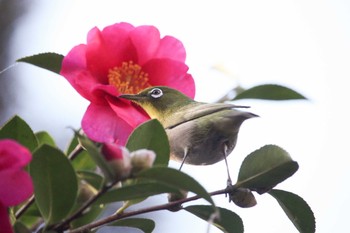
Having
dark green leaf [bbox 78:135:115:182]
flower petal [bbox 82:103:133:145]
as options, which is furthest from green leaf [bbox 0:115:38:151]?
dark green leaf [bbox 78:135:115:182]

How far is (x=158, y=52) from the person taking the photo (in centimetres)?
95

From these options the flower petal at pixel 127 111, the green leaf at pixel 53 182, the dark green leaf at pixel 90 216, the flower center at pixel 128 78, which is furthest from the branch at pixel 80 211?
the flower center at pixel 128 78

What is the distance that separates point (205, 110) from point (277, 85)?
9cm

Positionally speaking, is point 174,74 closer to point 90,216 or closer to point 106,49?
point 106,49

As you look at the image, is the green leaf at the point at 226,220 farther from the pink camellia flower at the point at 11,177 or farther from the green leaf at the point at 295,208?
the pink camellia flower at the point at 11,177

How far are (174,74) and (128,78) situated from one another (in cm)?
6

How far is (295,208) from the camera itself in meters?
0.75

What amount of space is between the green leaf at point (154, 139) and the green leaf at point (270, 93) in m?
0.18

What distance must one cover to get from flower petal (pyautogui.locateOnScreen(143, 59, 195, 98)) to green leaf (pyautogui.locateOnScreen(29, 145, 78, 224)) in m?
0.34

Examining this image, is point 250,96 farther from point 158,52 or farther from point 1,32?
point 1,32

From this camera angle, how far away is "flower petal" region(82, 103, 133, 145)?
78 centimetres

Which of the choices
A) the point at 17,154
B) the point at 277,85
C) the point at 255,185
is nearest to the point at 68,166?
the point at 17,154

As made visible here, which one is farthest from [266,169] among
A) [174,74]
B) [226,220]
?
[174,74]

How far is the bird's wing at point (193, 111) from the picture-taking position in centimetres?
82
